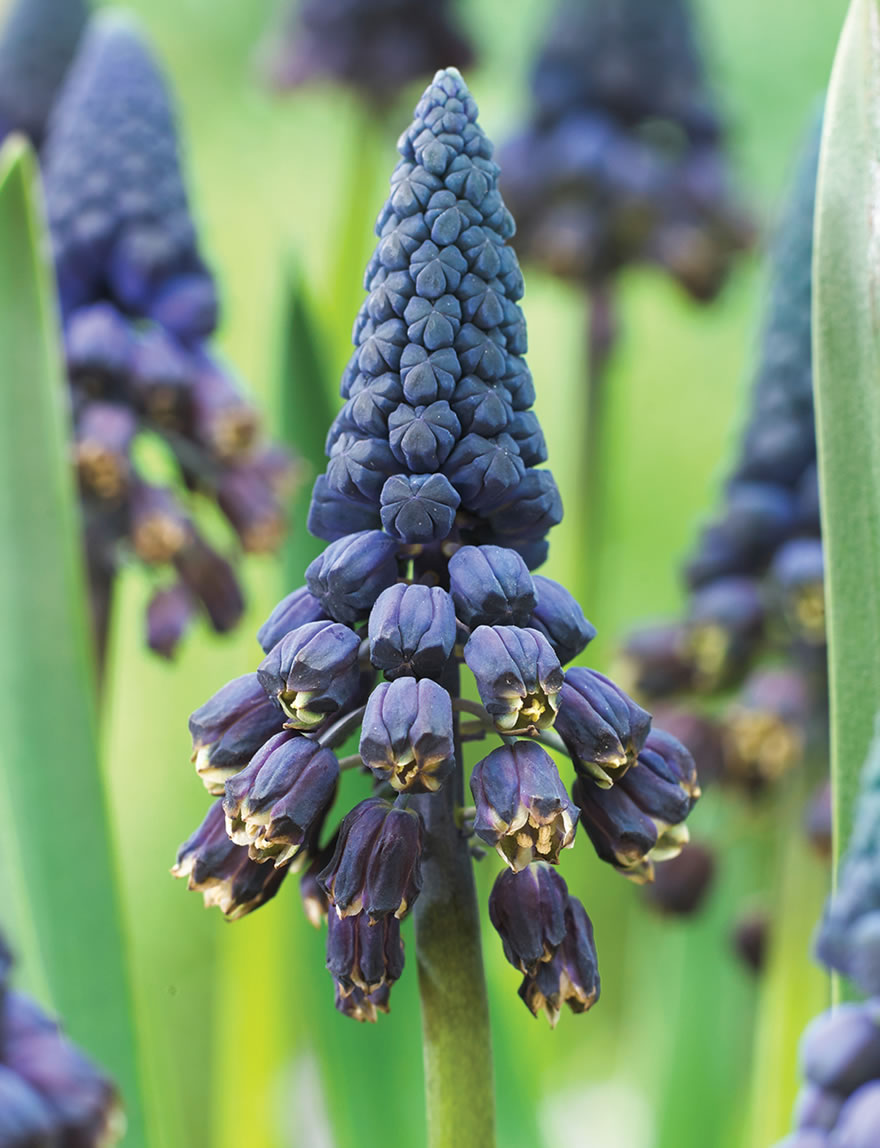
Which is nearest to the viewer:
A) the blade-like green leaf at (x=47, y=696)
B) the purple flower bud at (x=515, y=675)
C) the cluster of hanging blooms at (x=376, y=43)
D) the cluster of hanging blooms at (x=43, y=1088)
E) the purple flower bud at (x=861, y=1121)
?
the purple flower bud at (x=861, y=1121)

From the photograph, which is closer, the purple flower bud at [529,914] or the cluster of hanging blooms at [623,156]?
the purple flower bud at [529,914]

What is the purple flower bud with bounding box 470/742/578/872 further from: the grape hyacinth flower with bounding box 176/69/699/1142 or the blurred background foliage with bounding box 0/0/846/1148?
the blurred background foliage with bounding box 0/0/846/1148

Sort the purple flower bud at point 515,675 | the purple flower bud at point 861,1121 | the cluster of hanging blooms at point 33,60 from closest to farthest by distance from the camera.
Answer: the purple flower bud at point 861,1121
the purple flower bud at point 515,675
the cluster of hanging blooms at point 33,60

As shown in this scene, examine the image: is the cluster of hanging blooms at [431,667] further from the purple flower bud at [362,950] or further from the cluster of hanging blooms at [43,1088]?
the cluster of hanging blooms at [43,1088]

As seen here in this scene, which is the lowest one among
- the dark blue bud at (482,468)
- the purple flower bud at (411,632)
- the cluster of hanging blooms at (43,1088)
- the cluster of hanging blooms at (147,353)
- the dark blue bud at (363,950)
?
the cluster of hanging blooms at (43,1088)

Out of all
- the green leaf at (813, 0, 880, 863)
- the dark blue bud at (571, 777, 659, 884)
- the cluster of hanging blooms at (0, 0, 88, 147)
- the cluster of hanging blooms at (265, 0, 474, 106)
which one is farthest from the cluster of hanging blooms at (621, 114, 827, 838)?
the cluster of hanging blooms at (265, 0, 474, 106)

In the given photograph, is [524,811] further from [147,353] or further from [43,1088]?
[147,353]

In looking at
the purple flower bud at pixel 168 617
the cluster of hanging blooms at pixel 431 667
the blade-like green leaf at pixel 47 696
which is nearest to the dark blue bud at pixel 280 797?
the cluster of hanging blooms at pixel 431 667

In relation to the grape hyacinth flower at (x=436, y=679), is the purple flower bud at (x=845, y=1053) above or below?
below
